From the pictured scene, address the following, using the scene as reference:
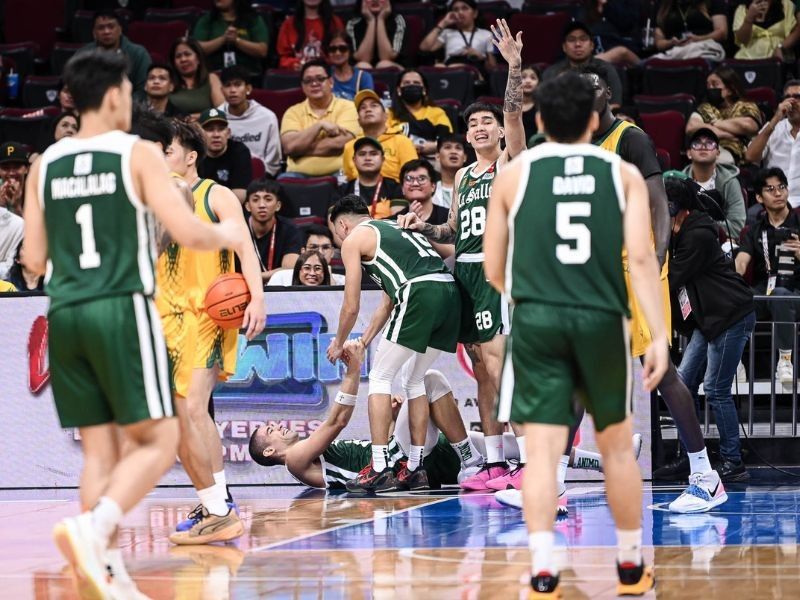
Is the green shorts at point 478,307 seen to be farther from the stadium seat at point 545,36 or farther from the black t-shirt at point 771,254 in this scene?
the stadium seat at point 545,36

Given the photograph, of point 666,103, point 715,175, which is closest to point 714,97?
point 666,103

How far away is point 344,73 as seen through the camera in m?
13.2

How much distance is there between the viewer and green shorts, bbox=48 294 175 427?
14.6 ft

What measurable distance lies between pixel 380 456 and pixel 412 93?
4.75 metres

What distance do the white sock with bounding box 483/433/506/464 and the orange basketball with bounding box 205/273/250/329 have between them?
8.32 feet

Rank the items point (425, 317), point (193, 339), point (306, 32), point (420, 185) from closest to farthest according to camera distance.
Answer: point (193, 339) < point (425, 317) < point (420, 185) < point (306, 32)

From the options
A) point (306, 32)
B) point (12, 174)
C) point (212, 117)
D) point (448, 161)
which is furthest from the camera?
point (306, 32)

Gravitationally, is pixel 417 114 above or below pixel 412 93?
below

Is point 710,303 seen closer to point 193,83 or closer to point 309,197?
point 309,197

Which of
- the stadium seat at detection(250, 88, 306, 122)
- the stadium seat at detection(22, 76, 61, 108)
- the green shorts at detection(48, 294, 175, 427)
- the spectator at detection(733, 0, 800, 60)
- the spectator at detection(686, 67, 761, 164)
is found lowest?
the green shorts at detection(48, 294, 175, 427)

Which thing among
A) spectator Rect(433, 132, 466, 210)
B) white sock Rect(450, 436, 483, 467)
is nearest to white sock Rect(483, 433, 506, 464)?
white sock Rect(450, 436, 483, 467)

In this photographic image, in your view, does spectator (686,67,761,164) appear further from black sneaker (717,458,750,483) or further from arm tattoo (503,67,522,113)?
arm tattoo (503,67,522,113)

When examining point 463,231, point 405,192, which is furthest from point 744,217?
point 463,231

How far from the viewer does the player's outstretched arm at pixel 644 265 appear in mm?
4473
